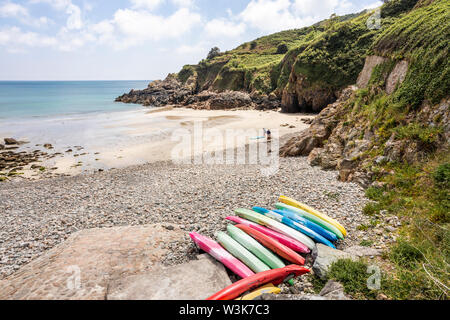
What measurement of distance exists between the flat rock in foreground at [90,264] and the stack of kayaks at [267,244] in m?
1.52

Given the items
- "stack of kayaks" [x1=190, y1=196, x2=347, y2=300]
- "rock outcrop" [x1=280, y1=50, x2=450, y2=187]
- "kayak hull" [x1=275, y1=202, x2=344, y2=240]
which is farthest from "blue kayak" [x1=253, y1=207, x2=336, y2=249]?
"rock outcrop" [x1=280, y1=50, x2=450, y2=187]

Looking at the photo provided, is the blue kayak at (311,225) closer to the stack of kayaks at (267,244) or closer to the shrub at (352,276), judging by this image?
the stack of kayaks at (267,244)

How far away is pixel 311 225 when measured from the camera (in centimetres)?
743

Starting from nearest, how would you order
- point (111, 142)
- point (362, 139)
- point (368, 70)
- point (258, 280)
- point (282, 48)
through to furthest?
point (258, 280)
point (362, 139)
point (368, 70)
point (111, 142)
point (282, 48)

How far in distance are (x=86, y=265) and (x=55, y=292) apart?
1040mm

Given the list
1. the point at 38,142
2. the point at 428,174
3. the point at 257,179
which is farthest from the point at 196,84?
the point at 428,174

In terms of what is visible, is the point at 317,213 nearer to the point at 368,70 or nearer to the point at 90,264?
the point at 90,264

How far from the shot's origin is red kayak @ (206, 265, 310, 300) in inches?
188

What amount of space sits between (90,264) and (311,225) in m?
6.83

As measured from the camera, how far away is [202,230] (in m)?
8.19

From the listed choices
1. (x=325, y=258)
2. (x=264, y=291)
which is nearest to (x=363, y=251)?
(x=325, y=258)

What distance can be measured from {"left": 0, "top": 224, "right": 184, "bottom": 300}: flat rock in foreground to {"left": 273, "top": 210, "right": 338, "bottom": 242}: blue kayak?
3.95m

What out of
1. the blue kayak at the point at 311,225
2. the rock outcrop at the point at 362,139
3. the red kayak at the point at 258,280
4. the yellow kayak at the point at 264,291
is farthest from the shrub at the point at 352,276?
the rock outcrop at the point at 362,139

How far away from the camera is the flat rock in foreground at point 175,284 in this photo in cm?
479
